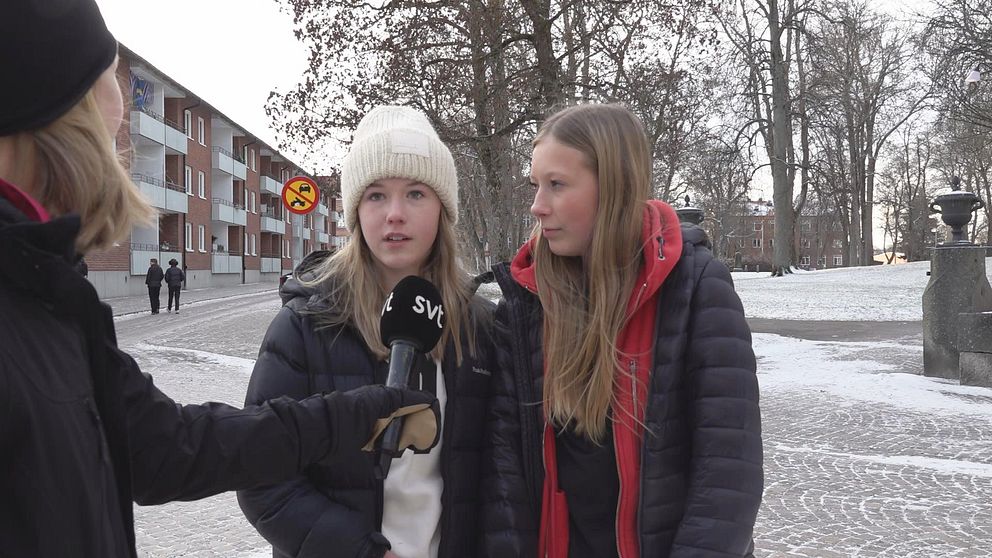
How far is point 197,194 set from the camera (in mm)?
40500

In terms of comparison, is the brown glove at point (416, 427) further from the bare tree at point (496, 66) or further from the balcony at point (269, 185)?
the balcony at point (269, 185)

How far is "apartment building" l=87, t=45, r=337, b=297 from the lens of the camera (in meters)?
31.3

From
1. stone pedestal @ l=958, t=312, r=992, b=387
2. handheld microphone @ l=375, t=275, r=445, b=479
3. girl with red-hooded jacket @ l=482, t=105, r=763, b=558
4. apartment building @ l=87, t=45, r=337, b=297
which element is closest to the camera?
handheld microphone @ l=375, t=275, r=445, b=479

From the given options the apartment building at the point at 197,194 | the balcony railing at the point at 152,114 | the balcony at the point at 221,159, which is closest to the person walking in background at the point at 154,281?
the apartment building at the point at 197,194

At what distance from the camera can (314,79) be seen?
14.1m

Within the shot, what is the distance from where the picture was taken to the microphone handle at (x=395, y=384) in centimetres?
150

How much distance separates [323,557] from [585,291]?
1049 millimetres

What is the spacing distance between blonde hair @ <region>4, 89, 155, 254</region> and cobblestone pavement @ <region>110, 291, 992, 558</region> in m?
3.34

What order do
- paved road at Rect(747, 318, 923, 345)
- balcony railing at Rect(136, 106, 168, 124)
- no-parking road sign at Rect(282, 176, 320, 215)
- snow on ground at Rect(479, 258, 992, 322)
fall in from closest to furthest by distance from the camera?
no-parking road sign at Rect(282, 176, 320, 215) → paved road at Rect(747, 318, 923, 345) → snow on ground at Rect(479, 258, 992, 322) → balcony railing at Rect(136, 106, 168, 124)

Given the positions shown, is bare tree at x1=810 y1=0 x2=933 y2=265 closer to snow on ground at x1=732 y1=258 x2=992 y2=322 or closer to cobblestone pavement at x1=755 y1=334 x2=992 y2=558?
snow on ground at x1=732 y1=258 x2=992 y2=322

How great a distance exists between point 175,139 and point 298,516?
38.6m

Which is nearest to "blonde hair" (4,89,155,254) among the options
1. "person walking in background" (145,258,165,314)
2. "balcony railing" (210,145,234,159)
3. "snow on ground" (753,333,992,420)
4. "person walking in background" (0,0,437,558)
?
"person walking in background" (0,0,437,558)

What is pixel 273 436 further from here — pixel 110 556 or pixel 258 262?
pixel 258 262

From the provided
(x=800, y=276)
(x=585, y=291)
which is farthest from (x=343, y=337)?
(x=800, y=276)
